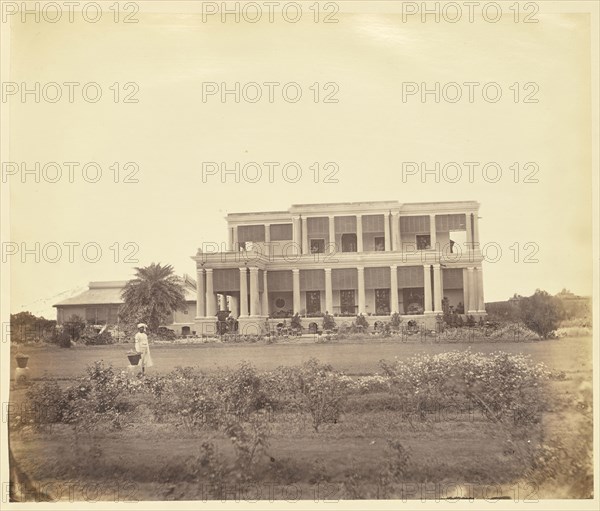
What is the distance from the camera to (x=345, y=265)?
15.5 meters

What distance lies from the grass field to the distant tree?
27cm

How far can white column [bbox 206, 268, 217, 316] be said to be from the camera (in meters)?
14.5

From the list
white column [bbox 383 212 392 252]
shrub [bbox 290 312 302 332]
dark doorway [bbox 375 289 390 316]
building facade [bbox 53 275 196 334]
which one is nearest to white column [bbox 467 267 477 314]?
dark doorway [bbox 375 289 390 316]

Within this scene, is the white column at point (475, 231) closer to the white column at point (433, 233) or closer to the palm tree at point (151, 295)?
the white column at point (433, 233)

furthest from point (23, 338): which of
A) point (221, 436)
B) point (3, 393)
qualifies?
point (221, 436)

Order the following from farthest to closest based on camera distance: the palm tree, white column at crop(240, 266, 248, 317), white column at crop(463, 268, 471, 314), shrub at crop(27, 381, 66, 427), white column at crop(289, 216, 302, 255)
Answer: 1. white column at crop(289, 216, 302, 255)
2. white column at crop(240, 266, 248, 317)
3. white column at crop(463, 268, 471, 314)
4. the palm tree
5. shrub at crop(27, 381, 66, 427)

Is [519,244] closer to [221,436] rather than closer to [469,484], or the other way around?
[469,484]

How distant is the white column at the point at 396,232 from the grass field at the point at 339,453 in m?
4.64

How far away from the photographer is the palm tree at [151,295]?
472 inches

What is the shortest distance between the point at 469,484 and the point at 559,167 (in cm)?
552

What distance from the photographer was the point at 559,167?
1107cm

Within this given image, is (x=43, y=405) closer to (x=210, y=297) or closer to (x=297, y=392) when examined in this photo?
(x=297, y=392)

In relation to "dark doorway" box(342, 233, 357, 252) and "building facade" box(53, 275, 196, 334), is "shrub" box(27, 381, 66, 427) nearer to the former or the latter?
"building facade" box(53, 275, 196, 334)

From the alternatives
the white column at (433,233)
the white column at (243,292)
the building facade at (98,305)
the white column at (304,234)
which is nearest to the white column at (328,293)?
the white column at (304,234)
